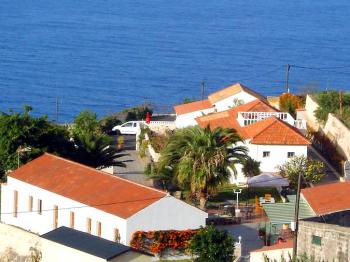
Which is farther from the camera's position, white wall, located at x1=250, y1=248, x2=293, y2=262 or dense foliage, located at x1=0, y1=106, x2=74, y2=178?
dense foliage, located at x1=0, y1=106, x2=74, y2=178

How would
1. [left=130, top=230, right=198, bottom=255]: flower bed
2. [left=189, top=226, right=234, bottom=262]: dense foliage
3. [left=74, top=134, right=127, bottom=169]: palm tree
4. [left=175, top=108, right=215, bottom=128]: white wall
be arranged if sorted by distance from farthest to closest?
[left=175, top=108, right=215, bottom=128]: white wall, [left=74, top=134, right=127, bottom=169]: palm tree, [left=130, top=230, right=198, bottom=255]: flower bed, [left=189, top=226, right=234, bottom=262]: dense foliage

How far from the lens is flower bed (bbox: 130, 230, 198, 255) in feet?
107

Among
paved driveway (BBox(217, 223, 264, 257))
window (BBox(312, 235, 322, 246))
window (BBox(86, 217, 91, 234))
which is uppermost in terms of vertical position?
window (BBox(312, 235, 322, 246))

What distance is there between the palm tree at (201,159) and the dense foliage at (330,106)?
52.2 feet

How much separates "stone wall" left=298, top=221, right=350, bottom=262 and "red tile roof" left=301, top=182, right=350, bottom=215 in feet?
16.3

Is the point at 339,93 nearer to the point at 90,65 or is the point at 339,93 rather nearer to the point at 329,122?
the point at 329,122

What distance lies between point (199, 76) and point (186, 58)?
13.4m

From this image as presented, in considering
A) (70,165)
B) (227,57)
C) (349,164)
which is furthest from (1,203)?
(227,57)

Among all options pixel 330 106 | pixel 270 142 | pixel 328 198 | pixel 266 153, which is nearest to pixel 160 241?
pixel 328 198

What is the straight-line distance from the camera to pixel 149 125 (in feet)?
177

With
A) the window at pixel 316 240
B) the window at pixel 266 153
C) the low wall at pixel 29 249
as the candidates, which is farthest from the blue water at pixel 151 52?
the window at pixel 316 240

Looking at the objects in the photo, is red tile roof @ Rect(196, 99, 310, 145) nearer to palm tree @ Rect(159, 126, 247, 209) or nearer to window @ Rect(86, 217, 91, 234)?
palm tree @ Rect(159, 126, 247, 209)

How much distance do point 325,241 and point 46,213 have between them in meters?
12.4

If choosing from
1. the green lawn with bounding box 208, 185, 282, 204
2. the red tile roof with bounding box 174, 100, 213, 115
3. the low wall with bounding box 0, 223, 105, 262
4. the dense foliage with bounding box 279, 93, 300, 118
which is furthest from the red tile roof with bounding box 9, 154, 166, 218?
the dense foliage with bounding box 279, 93, 300, 118
